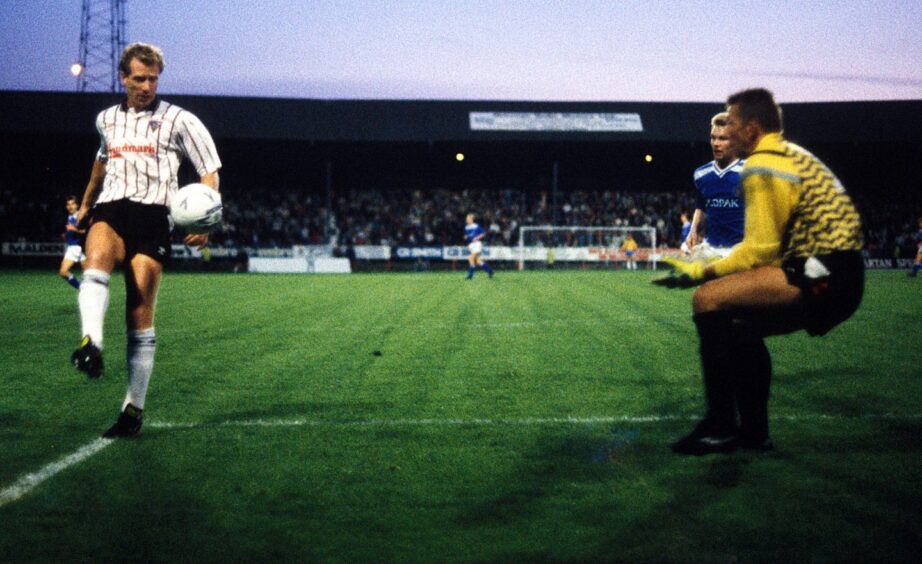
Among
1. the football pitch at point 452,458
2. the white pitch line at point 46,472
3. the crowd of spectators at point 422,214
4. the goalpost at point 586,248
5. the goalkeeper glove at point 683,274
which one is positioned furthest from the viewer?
the crowd of spectators at point 422,214

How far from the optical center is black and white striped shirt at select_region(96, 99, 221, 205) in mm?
5070

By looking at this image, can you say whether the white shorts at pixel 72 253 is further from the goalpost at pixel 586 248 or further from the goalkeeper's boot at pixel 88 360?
the goalpost at pixel 586 248

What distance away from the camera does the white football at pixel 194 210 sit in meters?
5.01

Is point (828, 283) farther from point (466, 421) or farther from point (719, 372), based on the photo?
point (466, 421)

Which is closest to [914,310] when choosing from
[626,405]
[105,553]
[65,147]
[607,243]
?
[626,405]

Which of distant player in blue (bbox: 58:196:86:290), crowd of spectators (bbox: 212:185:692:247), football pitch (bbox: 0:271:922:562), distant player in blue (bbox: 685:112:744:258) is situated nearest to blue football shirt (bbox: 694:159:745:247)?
distant player in blue (bbox: 685:112:744:258)

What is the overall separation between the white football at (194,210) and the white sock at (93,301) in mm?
548

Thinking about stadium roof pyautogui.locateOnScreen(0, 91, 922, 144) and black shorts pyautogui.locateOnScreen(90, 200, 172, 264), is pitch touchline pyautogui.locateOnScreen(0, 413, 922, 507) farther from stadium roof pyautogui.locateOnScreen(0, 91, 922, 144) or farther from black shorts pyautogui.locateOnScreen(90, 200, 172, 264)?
stadium roof pyautogui.locateOnScreen(0, 91, 922, 144)

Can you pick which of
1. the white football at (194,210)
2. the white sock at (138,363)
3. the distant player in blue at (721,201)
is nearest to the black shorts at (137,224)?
the white football at (194,210)

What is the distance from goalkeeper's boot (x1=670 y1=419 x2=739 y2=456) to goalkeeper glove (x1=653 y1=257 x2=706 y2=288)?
87 cm

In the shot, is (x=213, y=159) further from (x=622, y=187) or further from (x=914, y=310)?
(x=622, y=187)

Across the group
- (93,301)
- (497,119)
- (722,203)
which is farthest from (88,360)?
(497,119)

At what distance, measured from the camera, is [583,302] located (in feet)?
55.3

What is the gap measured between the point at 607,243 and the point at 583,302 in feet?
Answer: 80.1
